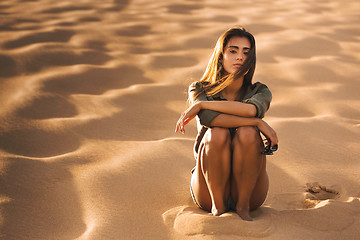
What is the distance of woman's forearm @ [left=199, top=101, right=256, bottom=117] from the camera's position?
2045mm

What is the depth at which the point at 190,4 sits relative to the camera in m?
7.42

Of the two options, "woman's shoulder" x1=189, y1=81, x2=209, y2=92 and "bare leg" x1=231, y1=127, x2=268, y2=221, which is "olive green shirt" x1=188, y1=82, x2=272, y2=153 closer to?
"woman's shoulder" x1=189, y1=81, x2=209, y2=92

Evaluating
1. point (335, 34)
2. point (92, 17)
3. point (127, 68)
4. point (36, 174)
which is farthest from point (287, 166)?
point (92, 17)

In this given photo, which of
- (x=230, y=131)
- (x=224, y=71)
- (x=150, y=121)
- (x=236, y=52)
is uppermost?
(x=236, y=52)

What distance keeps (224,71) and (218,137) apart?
467 millimetres

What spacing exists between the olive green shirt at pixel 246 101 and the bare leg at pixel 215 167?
0.24 ft

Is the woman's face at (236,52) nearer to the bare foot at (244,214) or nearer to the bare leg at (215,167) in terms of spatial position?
the bare leg at (215,167)

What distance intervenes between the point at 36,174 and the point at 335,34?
4.71m

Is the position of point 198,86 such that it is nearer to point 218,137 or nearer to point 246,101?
point 246,101

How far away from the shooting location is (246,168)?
6.55 ft

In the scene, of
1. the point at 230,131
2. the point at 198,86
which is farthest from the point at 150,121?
the point at 230,131

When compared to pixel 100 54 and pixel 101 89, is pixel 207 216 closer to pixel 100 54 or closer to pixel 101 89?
pixel 101 89

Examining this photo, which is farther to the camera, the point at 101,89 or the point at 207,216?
the point at 101,89

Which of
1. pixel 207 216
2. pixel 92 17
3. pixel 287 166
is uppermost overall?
pixel 92 17
